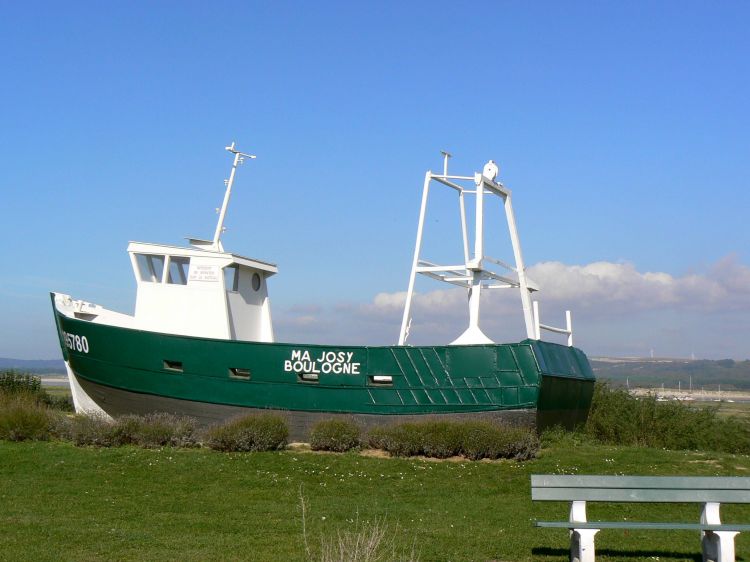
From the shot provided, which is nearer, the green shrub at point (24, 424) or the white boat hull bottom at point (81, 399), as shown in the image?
the green shrub at point (24, 424)

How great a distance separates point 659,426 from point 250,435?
9.51 metres

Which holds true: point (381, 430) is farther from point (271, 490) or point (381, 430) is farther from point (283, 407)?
point (271, 490)

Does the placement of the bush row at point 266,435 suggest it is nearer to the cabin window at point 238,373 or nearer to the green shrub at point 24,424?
the green shrub at point 24,424

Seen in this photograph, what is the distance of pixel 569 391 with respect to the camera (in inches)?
697

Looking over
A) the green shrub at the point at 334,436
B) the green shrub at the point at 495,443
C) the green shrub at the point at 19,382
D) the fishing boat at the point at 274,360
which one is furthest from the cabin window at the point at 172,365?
the green shrub at the point at 19,382

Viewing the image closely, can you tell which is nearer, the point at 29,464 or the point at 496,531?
the point at 496,531

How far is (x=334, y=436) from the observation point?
15109mm

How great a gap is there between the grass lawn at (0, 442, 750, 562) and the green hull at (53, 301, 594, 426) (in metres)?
1.49

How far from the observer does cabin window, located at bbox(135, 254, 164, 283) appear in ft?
65.7

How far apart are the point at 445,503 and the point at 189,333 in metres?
9.85

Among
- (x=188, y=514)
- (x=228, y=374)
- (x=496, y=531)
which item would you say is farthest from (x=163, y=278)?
(x=496, y=531)

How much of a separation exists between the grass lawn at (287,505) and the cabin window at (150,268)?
222 inches

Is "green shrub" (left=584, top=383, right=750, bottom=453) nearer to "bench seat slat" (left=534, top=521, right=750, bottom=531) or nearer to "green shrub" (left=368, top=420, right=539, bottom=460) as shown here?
"green shrub" (left=368, top=420, right=539, bottom=460)

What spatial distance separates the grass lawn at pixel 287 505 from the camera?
8406 mm
